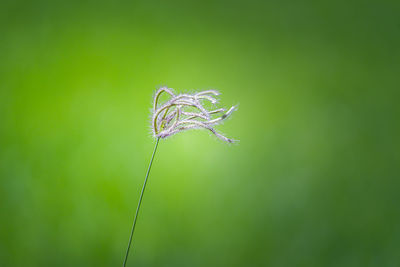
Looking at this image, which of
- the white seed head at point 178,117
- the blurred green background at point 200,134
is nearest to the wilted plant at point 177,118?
the white seed head at point 178,117

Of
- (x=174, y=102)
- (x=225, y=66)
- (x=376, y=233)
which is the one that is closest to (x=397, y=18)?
(x=225, y=66)

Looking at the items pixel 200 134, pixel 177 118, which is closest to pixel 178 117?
pixel 177 118

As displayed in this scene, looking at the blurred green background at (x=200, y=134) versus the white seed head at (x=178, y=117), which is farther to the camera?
the blurred green background at (x=200, y=134)

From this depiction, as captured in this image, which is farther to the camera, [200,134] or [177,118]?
[200,134]

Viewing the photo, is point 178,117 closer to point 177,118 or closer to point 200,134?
point 177,118

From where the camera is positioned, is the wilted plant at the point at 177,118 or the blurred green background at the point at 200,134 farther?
the blurred green background at the point at 200,134

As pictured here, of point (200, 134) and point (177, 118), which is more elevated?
point (200, 134)

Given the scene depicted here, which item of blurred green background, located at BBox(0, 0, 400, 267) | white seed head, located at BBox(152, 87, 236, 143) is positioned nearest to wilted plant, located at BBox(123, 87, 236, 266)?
white seed head, located at BBox(152, 87, 236, 143)

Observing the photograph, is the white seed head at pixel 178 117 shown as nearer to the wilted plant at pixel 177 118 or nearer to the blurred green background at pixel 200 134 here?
the wilted plant at pixel 177 118
